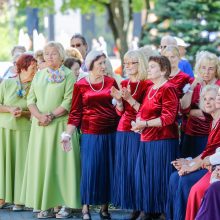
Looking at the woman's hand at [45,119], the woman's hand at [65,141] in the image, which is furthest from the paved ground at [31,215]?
the woman's hand at [45,119]

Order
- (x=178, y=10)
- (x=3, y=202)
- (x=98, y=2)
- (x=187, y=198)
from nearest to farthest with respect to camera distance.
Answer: (x=187, y=198), (x=3, y=202), (x=178, y=10), (x=98, y=2)

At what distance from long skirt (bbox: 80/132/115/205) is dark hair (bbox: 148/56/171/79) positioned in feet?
3.75

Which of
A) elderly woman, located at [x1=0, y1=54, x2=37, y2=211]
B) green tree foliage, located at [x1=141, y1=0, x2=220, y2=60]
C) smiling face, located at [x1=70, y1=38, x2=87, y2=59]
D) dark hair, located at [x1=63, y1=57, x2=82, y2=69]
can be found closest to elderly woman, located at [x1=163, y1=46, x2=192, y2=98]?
dark hair, located at [x1=63, y1=57, x2=82, y2=69]

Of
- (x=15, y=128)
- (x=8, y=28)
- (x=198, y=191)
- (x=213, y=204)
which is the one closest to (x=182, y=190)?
(x=198, y=191)

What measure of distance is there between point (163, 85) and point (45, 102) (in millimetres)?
1676

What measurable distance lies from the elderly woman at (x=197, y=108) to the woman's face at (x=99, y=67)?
98 centimetres

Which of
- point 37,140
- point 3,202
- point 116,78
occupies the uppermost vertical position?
point 116,78

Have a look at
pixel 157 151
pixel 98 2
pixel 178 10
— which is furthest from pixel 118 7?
pixel 157 151

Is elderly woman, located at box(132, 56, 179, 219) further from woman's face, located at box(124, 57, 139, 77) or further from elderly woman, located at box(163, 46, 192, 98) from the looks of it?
elderly woman, located at box(163, 46, 192, 98)

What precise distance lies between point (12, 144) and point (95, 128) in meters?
1.68

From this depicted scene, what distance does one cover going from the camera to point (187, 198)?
9773 mm

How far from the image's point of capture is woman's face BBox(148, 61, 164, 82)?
10.6 metres

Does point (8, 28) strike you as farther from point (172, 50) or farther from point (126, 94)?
point (126, 94)

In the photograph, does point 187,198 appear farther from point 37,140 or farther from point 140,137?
point 37,140
